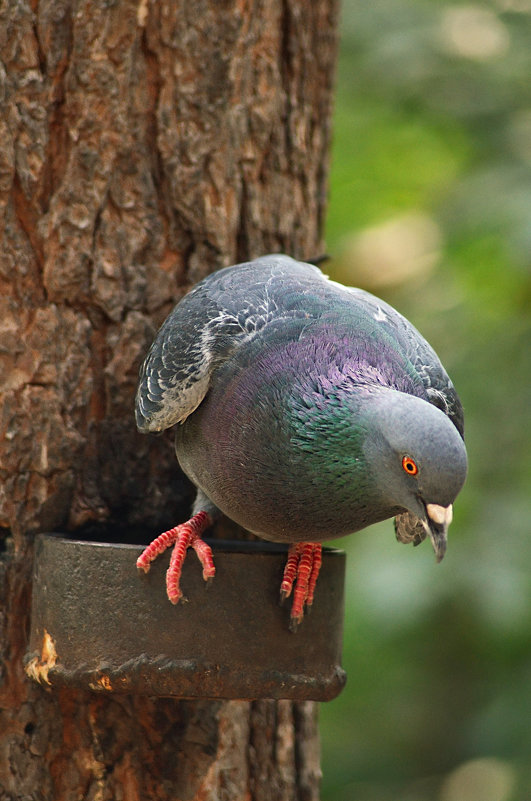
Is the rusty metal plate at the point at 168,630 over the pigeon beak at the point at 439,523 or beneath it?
beneath

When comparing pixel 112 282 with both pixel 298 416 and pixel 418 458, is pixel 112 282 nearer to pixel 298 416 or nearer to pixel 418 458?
pixel 298 416

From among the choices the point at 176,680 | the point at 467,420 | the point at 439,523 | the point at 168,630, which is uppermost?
the point at 439,523

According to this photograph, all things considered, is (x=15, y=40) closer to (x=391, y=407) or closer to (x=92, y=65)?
(x=92, y=65)

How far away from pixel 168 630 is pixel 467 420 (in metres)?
3.34

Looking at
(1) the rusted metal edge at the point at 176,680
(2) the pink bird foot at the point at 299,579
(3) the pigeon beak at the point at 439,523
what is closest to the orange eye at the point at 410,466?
(3) the pigeon beak at the point at 439,523

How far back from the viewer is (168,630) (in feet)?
10.7

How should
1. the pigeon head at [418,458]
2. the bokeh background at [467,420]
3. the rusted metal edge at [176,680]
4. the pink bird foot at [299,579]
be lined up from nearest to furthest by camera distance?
the pigeon head at [418,458] < the rusted metal edge at [176,680] < the pink bird foot at [299,579] < the bokeh background at [467,420]

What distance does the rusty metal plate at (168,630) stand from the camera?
3.23 meters

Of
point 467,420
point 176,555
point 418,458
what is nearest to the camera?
point 418,458

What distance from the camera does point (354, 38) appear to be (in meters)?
5.97

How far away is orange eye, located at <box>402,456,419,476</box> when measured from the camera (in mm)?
2967

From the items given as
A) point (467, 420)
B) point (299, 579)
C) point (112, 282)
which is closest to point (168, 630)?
point (299, 579)

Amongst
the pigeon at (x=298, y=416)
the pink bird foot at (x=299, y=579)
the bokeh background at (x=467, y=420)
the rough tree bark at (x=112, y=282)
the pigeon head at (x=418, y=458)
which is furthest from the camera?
the bokeh background at (x=467, y=420)

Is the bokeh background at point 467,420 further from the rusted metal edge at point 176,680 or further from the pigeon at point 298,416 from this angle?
the rusted metal edge at point 176,680
